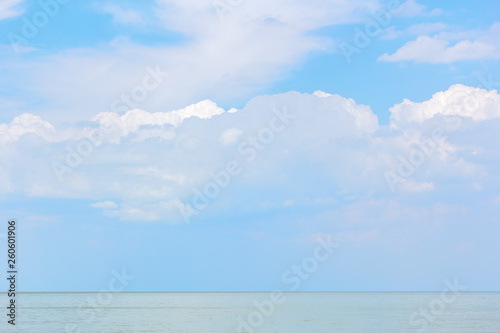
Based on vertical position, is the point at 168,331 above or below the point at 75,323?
below

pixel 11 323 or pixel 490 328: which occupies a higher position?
pixel 11 323

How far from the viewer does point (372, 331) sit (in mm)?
63406

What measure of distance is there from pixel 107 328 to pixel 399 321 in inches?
1405

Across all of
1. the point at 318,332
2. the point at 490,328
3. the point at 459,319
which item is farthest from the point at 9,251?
the point at 459,319

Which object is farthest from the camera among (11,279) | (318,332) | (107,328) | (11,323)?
(11,323)

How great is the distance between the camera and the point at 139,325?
230ft

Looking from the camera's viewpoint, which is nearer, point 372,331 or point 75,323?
point 372,331

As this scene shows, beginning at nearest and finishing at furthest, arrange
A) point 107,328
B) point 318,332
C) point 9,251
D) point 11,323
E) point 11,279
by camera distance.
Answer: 1. point 9,251
2. point 11,279
3. point 318,332
4. point 107,328
5. point 11,323

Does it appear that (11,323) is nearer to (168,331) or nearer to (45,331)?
(45,331)

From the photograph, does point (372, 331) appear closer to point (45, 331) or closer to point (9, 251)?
point (45, 331)

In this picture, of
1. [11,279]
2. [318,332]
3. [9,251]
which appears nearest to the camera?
[9,251]

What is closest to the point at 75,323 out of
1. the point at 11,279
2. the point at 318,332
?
the point at 318,332

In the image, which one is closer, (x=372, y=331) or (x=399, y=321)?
(x=372, y=331)

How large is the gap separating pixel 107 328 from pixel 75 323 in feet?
35.3
